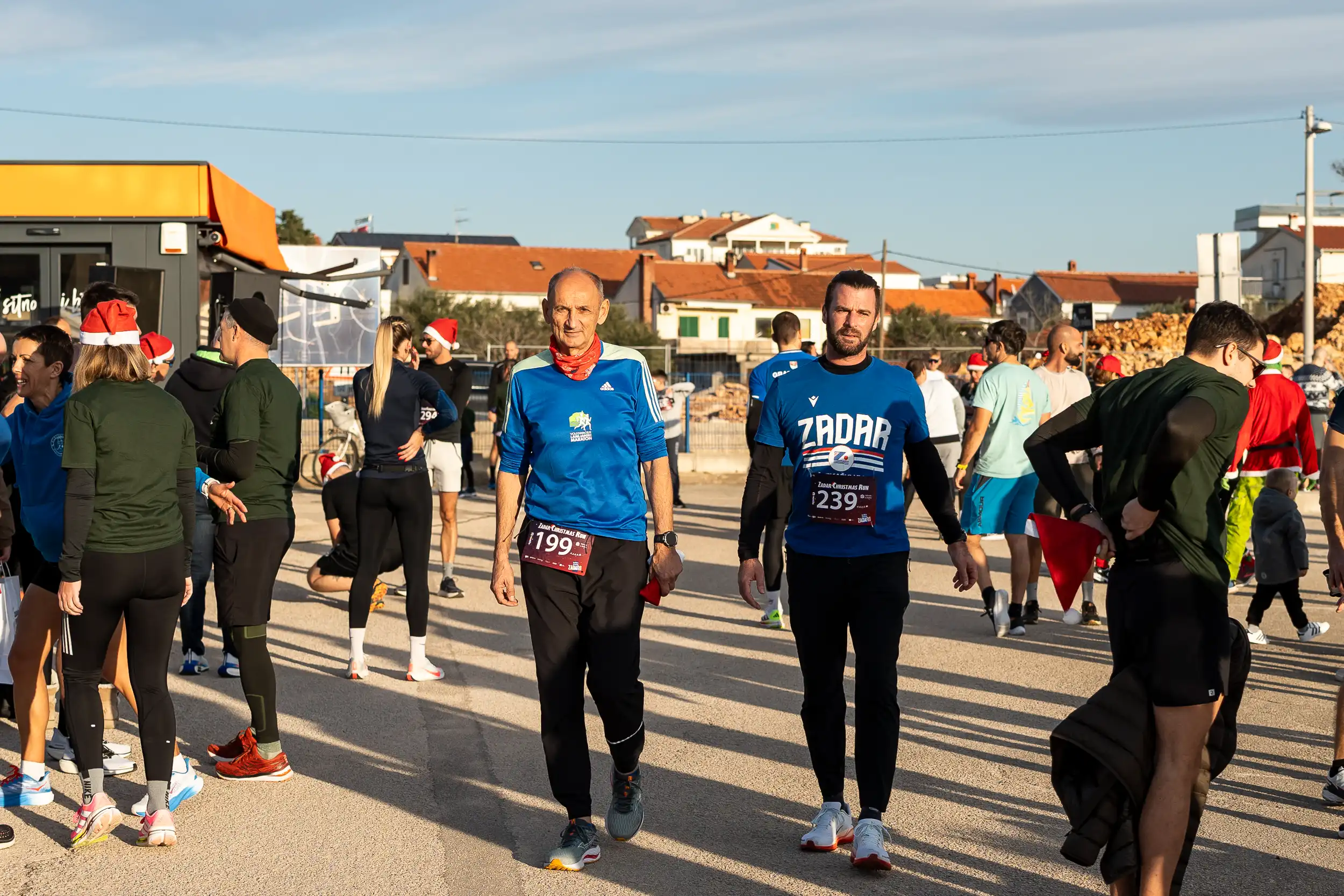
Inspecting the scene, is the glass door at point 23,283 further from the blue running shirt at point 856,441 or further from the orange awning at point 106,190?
the blue running shirt at point 856,441

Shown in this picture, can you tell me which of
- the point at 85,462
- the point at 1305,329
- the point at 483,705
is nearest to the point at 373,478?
the point at 483,705

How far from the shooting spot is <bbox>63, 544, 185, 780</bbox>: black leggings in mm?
4977

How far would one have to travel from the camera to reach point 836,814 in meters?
4.99

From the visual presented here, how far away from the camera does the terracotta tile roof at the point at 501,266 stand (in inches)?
3410

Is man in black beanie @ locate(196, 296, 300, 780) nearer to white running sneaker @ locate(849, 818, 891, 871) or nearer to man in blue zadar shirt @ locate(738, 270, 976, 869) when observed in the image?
man in blue zadar shirt @ locate(738, 270, 976, 869)

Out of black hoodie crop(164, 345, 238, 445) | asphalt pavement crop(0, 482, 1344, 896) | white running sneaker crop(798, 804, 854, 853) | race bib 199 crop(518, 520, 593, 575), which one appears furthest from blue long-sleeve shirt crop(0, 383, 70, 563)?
white running sneaker crop(798, 804, 854, 853)

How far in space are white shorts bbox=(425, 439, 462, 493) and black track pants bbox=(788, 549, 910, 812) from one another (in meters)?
5.76

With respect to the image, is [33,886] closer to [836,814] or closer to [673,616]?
[836,814]

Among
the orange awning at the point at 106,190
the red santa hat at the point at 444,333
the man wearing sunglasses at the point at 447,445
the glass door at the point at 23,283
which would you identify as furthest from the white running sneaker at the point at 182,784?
the glass door at the point at 23,283

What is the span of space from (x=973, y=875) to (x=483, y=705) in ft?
10.9

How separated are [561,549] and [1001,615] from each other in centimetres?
506

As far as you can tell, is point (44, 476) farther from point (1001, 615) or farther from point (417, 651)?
point (1001, 615)

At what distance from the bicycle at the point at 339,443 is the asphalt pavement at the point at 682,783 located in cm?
909

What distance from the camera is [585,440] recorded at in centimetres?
491
